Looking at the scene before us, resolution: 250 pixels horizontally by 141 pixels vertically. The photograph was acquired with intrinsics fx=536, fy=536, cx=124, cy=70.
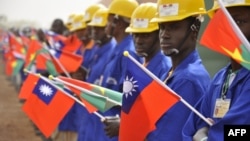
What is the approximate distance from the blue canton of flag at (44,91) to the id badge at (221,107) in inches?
114

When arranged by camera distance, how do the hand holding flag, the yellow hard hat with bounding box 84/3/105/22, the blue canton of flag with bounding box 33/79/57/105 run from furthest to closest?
the yellow hard hat with bounding box 84/3/105/22 < the blue canton of flag with bounding box 33/79/57/105 < the hand holding flag

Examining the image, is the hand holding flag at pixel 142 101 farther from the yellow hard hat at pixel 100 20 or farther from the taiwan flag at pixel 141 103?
the yellow hard hat at pixel 100 20

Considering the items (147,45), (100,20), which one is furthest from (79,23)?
(147,45)

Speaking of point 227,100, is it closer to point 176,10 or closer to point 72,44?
point 176,10

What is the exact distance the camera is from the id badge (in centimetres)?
286

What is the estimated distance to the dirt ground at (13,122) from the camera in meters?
10.3

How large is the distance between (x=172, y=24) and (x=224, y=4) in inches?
28.8

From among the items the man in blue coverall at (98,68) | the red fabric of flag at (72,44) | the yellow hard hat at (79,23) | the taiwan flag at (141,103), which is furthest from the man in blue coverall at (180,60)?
the red fabric of flag at (72,44)

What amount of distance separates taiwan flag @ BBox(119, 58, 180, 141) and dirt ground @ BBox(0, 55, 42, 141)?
22.2 ft

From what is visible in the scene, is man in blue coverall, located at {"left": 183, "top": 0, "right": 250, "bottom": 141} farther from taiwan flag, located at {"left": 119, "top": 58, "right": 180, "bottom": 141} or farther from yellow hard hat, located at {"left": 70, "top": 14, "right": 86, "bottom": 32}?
yellow hard hat, located at {"left": 70, "top": 14, "right": 86, "bottom": 32}

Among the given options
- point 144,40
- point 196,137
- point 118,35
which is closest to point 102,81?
point 118,35

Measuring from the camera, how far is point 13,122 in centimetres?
1218

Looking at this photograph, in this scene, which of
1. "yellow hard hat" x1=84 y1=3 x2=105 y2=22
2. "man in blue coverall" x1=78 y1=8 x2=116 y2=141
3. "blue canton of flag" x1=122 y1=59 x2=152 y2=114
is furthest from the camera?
"yellow hard hat" x1=84 y1=3 x2=105 y2=22

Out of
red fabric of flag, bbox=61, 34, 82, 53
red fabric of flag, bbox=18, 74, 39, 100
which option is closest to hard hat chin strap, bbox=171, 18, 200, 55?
red fabric of flag, bbox=18, 74, 39, 100
